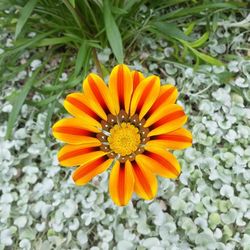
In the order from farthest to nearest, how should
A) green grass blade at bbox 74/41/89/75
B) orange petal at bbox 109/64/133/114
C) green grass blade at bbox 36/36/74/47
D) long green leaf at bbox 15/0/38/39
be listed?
green grass blade at bbox 36/36/74/47 → green grass blade at bbox 74/41/89/75 → long green leaf at bbox 15/0/38/39 → orange petal at bbox 109/64/133/114

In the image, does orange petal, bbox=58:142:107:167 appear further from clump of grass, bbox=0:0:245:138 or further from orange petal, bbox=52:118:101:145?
clump of grass, bbox=0:0:245:138

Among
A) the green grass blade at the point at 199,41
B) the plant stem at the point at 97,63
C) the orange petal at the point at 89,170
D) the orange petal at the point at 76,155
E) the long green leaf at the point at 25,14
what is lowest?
the green grass blade at the point at 199,41

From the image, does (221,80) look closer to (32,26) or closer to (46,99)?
(46,99)

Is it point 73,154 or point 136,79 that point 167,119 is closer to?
point 136,79

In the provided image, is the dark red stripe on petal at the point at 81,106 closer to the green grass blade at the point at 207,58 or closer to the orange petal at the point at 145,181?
the orange petal at the point at 145,181

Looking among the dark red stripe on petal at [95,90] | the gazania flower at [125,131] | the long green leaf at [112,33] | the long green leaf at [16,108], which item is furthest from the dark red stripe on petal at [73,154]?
the long green leaf at [16,108]

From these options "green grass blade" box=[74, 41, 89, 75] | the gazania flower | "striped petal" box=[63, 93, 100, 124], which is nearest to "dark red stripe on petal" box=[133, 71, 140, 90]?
the gazania flower
